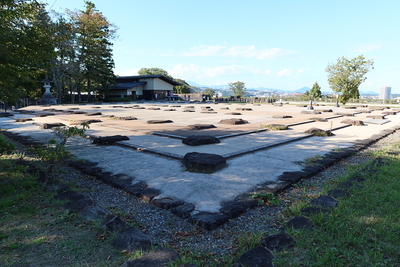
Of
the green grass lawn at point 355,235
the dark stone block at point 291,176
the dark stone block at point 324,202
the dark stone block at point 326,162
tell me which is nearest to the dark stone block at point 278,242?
Result: the green grass lawn at point 355,235

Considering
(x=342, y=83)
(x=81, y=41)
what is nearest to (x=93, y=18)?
(x=81, y=41)

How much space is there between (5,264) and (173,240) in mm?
1580

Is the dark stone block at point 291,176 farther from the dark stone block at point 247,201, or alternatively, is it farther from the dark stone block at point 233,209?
the dark stone block at point 233,209

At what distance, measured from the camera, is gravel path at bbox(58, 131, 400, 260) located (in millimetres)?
2768

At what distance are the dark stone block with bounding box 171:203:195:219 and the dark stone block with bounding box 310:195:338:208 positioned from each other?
173 cm

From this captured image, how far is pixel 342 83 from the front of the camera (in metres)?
33.2

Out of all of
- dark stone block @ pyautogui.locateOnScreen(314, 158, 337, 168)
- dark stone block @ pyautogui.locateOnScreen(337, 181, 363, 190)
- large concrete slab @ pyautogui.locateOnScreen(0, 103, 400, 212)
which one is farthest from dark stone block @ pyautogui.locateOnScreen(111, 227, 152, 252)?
dark stone block @ pyautogui.locateOnScreen(314, 158, 337, 168)

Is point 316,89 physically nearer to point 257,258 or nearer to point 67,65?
point 67,65

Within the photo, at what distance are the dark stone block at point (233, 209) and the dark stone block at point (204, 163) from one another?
4.81 ft

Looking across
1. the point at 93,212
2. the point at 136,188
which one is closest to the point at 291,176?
the point at 136,188

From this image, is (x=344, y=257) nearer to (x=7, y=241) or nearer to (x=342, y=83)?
(x=7, y=241)

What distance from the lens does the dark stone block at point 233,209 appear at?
336 centimetres

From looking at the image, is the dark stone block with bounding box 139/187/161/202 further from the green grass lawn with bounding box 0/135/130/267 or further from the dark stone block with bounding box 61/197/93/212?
the green grass lawn with bounding box 0/135/130/267

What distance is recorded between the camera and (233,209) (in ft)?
11.3
